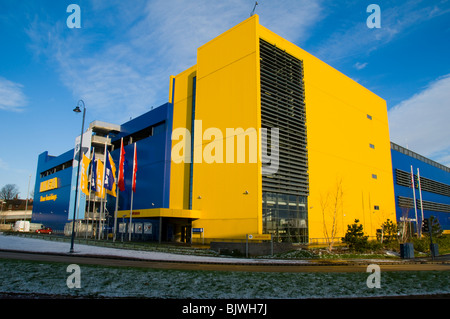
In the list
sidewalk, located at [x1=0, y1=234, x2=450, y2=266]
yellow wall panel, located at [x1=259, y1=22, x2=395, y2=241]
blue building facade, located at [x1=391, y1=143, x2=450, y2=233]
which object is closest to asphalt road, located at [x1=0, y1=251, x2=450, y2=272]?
sidewalk, located at [x1=0, y1=234, x2=450, y2=266]

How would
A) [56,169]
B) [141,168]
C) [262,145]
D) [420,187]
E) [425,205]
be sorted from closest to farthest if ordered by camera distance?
[262,145] < [141,168] < [420,187] < [425,205] < [56,169]

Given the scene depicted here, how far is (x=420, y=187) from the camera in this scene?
213ft

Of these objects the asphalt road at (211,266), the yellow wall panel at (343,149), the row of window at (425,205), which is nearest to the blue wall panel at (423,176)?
the row of window at (425,205)

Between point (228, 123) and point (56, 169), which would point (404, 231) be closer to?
point (228, 123)

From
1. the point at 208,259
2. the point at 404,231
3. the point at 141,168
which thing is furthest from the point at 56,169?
the point at 404,231

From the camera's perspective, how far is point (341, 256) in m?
26.1

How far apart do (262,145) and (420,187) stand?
47911 millimetres

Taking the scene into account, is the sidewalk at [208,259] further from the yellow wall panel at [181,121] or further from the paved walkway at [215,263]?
the yellow wall panel at [181,121]

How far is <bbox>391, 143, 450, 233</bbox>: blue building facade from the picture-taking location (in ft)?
191

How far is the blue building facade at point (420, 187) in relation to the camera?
58.2 meters

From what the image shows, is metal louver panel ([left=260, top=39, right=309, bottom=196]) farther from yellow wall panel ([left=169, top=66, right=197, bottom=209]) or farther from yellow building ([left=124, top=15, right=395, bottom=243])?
yellow wall panel ([left=169, top=66, right=197, bottom=209])
